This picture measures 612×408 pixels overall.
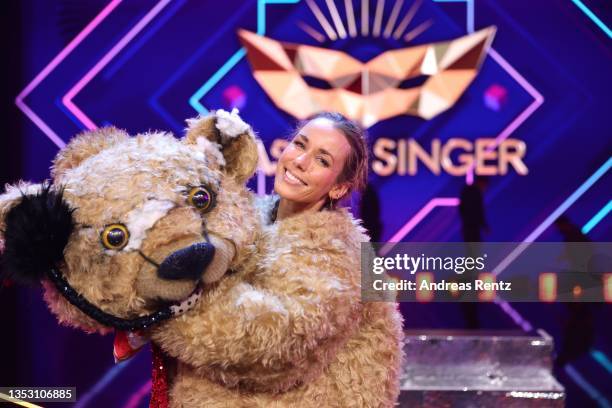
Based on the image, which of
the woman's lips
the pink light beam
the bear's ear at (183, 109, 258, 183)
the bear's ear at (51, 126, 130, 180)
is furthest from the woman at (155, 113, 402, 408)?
the pink light beam

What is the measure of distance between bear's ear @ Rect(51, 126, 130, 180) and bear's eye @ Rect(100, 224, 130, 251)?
0.61 ft

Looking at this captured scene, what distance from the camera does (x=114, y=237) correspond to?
3.06 feet

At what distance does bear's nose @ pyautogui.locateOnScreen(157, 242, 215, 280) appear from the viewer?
913mm

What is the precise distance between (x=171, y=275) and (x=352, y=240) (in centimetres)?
33

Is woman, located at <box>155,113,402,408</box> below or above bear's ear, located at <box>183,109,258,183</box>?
below

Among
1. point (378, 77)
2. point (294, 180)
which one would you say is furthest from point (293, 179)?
point (378, 77)

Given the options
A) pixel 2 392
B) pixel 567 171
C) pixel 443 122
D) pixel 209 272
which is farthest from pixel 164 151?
pixel 567 171

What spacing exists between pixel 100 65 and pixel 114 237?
222 cm

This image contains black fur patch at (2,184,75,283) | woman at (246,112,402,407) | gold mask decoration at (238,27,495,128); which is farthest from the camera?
gold mask decoration at (238,27,495,128)

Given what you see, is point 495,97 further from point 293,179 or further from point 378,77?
point 293,179

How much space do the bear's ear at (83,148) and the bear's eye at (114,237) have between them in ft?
0.61

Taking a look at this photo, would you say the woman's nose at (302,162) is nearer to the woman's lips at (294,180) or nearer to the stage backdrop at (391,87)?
the woman's lips at (294,180)

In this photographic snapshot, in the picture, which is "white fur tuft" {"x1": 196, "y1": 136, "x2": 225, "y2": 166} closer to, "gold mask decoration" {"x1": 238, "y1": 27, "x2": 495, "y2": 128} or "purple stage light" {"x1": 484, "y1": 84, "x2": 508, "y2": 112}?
"gold mask decoration" {"x1": 238, "y1": 27, "x2": 495, "y2": 128}

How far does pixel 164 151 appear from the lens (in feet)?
3.36
